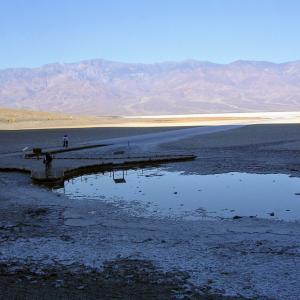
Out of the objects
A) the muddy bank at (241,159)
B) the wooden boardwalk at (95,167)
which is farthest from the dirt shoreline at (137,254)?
the muddy bank at (241,159)

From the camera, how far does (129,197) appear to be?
1211 cm

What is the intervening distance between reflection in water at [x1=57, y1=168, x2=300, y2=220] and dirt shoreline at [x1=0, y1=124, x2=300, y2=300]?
2.32 feet

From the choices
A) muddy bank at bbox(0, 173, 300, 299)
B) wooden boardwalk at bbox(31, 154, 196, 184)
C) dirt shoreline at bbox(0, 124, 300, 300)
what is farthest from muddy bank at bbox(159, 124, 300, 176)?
muddy bank at bbox(0, 173, 300, 299)

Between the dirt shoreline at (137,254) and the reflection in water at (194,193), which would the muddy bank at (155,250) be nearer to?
the dirt shoreline at (137,254)

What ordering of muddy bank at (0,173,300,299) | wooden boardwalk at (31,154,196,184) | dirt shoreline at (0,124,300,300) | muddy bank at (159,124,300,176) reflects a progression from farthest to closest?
muddy bank at (159,124,300,176), wooden boardwalk at (31,154,196,184), muddy bank at (0,173,300,299), dirt shoreline at (0,124,300,300)

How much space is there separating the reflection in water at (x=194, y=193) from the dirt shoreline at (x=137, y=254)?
71cm

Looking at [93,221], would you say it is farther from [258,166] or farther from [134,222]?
[258,166]

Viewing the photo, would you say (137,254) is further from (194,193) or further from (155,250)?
(194,193)

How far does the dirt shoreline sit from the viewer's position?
19.5 ft

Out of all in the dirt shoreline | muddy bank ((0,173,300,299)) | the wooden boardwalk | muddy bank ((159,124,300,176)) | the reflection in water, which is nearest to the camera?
the dirt shoreline

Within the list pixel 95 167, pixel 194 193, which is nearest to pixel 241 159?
pixel 95 167

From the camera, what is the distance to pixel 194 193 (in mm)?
12547

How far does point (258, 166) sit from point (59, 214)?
30.9ft

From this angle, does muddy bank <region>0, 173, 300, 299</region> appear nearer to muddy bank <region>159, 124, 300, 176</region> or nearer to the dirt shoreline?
the dirt shoreline
